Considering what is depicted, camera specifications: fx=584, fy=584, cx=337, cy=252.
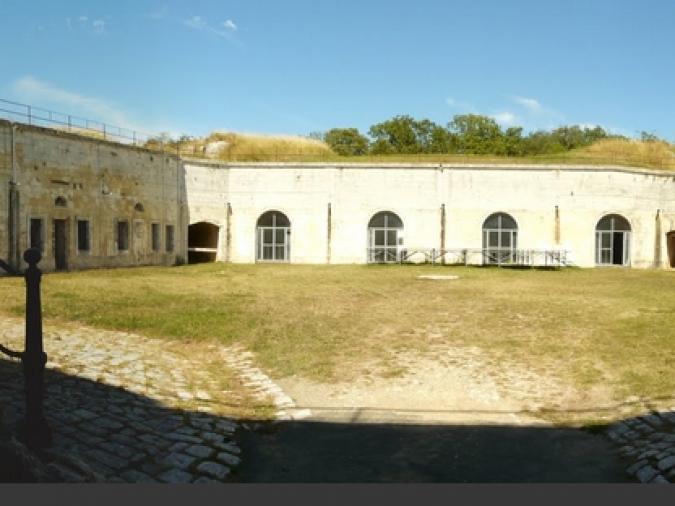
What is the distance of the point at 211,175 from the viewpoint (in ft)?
102

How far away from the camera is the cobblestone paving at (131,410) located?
512 centimetres

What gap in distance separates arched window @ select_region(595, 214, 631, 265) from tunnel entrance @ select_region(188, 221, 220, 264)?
20358 mm

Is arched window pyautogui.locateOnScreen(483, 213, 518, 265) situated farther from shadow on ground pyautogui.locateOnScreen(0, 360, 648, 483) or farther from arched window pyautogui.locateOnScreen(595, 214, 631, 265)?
shadow on ground pyautogui.locateOnScreen(0, 360, 648, 483)

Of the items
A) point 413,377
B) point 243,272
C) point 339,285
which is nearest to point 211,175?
point 243,272

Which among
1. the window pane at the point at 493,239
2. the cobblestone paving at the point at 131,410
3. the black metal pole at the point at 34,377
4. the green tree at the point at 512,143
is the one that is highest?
the green tree at the point at 512,143

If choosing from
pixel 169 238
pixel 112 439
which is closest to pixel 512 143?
pixel 169 238

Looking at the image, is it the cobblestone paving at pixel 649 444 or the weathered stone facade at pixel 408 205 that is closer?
the cobblestone paving at pixel 649 444

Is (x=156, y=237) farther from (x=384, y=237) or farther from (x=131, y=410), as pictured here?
(x=131, y=410)

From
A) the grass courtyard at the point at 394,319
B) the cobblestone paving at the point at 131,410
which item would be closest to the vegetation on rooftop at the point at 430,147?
the grass courtyard at the point at 394,319

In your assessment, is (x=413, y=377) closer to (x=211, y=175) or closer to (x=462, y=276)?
(x=462, y=276)

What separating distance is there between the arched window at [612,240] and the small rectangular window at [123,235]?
23.6m

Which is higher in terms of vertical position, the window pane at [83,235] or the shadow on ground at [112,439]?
the window pane at [83,235]

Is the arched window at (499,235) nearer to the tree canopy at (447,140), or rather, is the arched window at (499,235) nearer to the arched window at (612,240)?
the arched window at (612,240)

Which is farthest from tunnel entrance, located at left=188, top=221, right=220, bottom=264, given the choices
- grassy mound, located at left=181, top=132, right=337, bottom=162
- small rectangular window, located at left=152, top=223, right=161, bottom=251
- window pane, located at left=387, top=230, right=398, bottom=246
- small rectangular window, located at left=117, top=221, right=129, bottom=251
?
window pane, located at left=387, top=230, right=398, bottom=246
